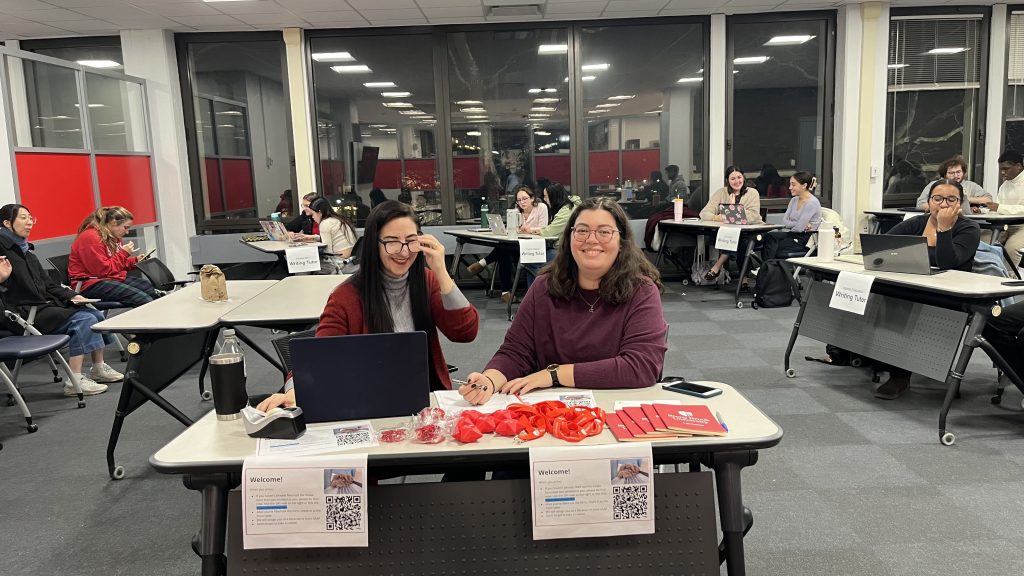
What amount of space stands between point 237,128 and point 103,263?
3361 mm

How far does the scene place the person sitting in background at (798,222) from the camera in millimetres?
6598

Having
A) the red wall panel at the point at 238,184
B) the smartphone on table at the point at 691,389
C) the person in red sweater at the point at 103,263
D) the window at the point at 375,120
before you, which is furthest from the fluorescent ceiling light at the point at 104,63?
the smartphone on table at the point at 691,389

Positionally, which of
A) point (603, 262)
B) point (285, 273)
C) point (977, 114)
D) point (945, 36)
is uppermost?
point (945, 36)

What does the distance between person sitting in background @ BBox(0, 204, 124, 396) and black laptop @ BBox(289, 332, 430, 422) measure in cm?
337

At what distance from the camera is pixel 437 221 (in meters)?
8.27

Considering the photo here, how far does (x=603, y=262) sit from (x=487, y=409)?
2.09 feet

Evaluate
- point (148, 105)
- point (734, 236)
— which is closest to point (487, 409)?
point (734, 236)

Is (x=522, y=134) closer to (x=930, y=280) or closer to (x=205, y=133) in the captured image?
(x=205, y=133)

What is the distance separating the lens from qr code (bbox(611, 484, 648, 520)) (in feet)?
5.25

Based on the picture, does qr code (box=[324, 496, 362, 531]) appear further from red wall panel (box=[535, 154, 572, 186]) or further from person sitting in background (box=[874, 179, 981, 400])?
red wall panel (box=[535, 154, 572, 186])

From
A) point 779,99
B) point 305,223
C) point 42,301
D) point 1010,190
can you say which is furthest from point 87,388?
point 1010,190

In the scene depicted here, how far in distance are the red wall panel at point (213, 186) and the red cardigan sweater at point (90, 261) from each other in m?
2.88

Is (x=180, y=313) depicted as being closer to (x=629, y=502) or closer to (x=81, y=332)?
(x=81, y=332)

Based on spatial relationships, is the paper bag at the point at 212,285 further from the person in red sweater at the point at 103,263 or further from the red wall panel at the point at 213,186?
the red wall panel at the point at 213,186
